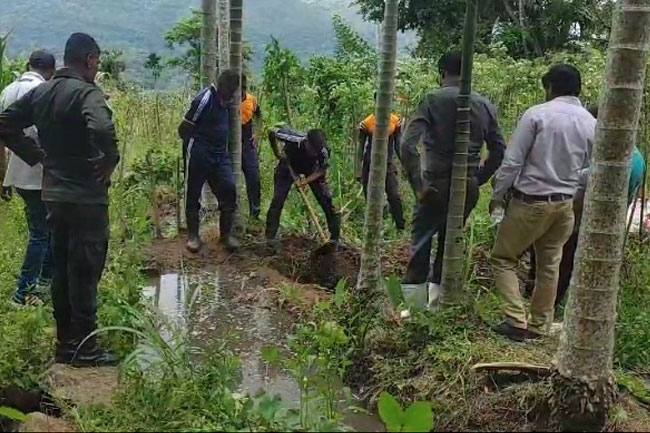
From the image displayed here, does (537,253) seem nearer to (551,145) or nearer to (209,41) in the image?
(551,145)

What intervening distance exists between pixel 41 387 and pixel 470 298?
109 inches

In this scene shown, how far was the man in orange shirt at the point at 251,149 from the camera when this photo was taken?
888 cm

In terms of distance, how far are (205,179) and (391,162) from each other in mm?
2291

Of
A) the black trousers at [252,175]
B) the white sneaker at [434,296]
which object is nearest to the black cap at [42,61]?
the black trousers at [252,175]

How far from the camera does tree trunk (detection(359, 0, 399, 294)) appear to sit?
5.52 metres

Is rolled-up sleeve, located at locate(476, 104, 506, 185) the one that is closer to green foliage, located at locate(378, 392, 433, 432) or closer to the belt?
the belt

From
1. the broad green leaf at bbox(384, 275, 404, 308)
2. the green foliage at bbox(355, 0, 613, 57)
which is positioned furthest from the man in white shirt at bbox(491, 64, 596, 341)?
the green foliage at bbox(355, 0, 613, 57)

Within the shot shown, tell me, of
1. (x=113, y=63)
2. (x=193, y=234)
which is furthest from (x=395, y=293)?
(x=113, y=63)

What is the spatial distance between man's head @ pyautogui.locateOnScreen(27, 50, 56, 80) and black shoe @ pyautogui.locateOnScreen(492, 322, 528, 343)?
4.22 meters

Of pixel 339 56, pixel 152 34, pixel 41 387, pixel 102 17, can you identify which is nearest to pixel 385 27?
pixel 41 387

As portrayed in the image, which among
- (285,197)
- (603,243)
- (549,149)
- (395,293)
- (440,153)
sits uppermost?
(549,149)

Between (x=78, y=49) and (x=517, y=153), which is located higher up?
(x=78, y=49)

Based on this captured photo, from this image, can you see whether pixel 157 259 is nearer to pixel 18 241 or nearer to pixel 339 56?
pixel 18 241

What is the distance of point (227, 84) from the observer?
744 cm
